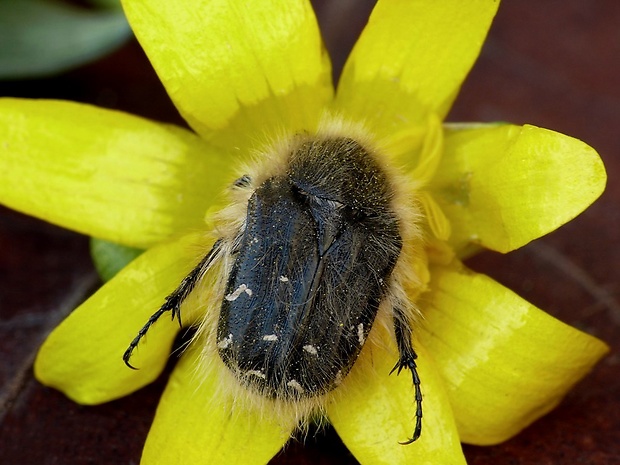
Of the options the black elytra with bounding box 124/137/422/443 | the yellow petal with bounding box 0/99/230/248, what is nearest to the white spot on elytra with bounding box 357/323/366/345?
the black elytra with bounding box 124/137/422/443

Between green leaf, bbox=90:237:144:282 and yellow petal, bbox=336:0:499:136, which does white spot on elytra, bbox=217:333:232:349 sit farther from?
yellow petal, bbox=336:0:499:136

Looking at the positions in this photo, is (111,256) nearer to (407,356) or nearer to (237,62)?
(237,62)

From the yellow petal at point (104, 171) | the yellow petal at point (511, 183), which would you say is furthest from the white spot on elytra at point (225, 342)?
the yellow petal at point (511, 183)

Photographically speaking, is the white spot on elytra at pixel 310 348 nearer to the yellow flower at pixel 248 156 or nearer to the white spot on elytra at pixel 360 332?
the white spot on elytra at pixel 360 332

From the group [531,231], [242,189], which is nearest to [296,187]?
[242,189]

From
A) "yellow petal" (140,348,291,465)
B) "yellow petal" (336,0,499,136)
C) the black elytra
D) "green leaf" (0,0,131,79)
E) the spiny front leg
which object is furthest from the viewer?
"green leaf" (0,0,131,79)

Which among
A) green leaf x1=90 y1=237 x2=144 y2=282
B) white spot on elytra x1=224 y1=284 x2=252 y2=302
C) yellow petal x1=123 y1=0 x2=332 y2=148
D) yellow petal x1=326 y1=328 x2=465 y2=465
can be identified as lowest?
yellow petal x1=326 y1=328 x2=465 y2=465
